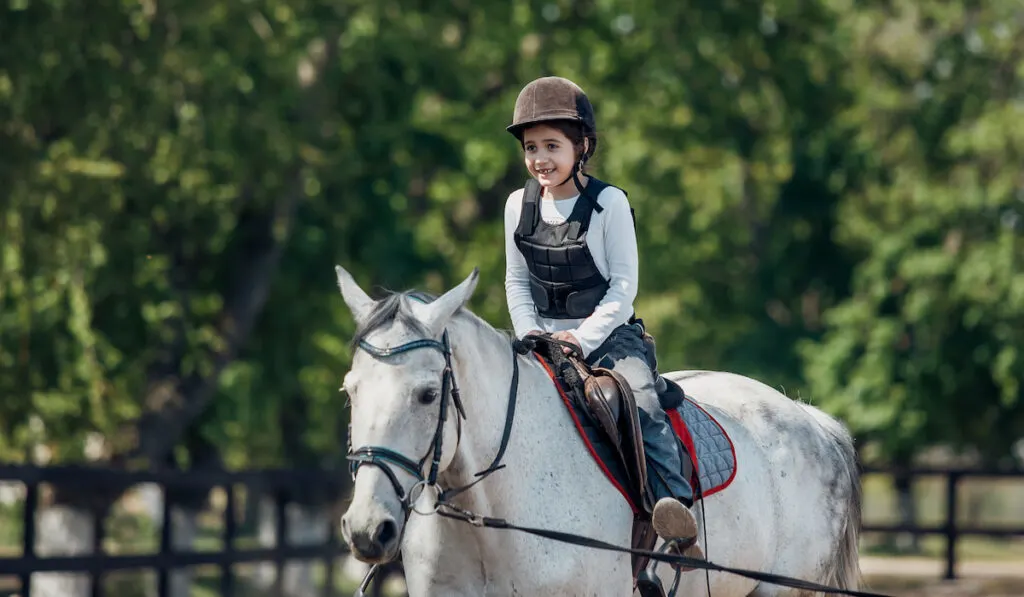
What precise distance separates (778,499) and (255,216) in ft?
44.6

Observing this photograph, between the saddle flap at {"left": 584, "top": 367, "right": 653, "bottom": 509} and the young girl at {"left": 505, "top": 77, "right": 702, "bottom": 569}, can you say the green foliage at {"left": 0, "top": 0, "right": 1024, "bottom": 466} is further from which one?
the saddle flap at {"left": 584, "top": 367, "right": 653, "bottom": 509}

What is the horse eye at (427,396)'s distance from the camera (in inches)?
219

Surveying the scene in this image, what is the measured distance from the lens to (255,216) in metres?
20.3

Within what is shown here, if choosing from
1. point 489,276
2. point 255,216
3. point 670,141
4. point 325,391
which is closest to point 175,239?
point 255,216

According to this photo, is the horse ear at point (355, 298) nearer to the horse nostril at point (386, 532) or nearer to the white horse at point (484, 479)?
the white horse at point (484, 479)

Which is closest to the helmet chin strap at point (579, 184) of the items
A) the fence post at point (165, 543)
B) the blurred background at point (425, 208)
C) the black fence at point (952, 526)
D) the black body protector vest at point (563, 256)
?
the black body protector vest at point (563, 256)

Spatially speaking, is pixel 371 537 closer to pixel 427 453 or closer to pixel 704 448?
pixel 427 453

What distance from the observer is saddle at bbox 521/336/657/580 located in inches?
252

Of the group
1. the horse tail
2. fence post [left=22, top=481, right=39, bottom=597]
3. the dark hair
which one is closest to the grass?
fence post [left=22, top=481, right=39, bottom=597]

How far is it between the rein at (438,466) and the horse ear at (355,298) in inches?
7.8

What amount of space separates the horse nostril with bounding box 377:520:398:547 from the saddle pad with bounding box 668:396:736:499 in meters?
1.97

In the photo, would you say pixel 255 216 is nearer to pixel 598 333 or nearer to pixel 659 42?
pixel 659 42

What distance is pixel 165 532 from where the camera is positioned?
46.7 ft

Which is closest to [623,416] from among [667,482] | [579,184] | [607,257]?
[667,482]
